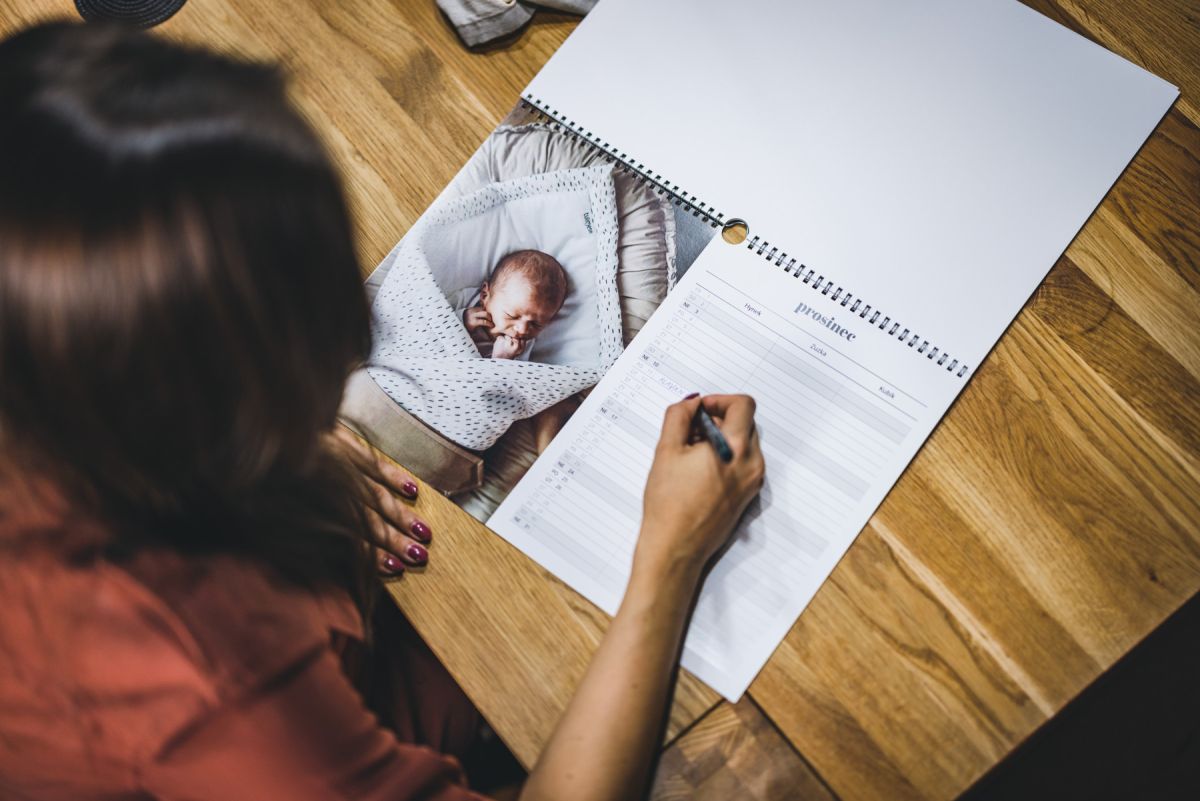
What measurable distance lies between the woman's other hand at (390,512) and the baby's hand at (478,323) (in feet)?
0.42

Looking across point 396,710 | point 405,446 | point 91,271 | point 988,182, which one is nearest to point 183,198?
point 91,271

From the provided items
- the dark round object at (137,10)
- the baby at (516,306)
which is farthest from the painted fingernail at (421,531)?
the dark round object at (137,10)

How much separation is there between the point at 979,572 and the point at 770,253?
31 cm

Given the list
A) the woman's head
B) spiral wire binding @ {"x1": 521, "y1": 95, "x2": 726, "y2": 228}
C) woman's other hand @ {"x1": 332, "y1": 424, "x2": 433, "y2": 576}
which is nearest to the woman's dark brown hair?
the woman's head

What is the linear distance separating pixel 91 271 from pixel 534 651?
40 centimetres

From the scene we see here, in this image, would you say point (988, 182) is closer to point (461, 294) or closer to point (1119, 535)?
point (1119, 535)

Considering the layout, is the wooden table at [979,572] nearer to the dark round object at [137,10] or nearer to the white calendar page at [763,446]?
the white calendar page at [763,446]

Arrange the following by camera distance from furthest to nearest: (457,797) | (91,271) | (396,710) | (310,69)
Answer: (310,69)
(396,710)
(457,797)
(91,271)

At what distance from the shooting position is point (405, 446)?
693 millimetres

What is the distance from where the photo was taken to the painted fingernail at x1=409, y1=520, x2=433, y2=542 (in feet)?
2.18

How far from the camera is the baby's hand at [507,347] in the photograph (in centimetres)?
69

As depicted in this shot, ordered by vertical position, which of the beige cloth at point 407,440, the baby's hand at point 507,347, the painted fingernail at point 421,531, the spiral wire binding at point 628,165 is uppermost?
the spiral wire binding at point 628,165

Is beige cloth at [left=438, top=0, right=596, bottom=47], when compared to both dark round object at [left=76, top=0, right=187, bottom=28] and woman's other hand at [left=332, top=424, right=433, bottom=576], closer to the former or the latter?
dark round object at [left=76, top=0, right=187, bottom=28]

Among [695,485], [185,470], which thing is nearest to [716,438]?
[695,485]
